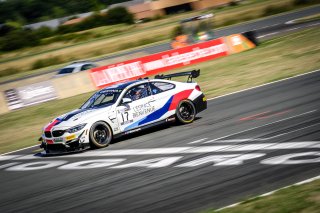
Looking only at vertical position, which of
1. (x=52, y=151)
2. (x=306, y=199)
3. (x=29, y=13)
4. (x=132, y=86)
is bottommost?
(x=306, y=199)

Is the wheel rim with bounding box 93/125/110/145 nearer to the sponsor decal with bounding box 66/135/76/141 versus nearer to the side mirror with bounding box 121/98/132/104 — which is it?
the sponsor decal with bounding box 66/135/76/141

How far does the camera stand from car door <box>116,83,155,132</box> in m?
12.8

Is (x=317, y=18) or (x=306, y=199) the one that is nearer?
(x=306, y=199)

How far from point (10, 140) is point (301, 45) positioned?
16711mm

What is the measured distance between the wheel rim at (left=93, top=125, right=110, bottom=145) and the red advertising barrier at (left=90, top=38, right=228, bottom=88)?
12.4 meters

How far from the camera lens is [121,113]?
12.8m

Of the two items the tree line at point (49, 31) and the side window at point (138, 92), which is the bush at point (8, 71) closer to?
the tree line at point (49, 31)

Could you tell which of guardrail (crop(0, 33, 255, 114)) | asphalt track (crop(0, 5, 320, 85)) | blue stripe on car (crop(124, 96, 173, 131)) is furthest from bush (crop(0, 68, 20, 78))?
blue stripe on car (crop(124, 96, 173, 131))

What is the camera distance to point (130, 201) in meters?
7.63

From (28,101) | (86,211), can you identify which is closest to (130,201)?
(86,211)

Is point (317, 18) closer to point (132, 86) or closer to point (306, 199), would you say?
point (132, 86)

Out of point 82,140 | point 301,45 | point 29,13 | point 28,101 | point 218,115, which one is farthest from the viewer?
point 29,13

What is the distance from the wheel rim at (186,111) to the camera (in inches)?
553

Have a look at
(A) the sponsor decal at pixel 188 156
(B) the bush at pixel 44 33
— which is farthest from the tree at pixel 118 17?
(A) the sponsor decal at pixel 188 156
